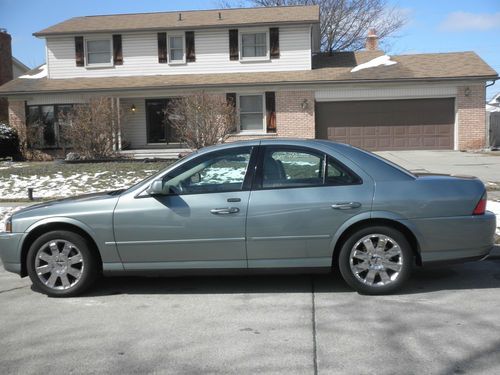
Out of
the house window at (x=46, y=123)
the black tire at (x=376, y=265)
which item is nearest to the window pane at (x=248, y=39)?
the house window at (x=46, y=123)

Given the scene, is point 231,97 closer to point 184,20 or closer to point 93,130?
point 184,20

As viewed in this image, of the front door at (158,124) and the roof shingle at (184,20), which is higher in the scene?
the roof shingle at (184,20)

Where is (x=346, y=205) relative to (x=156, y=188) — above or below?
below

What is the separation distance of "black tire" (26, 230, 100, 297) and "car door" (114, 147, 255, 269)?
34 centimetres

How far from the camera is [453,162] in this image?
55.2ft

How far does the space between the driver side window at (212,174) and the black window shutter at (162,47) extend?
19.4 meters

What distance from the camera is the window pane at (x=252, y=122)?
2284cm

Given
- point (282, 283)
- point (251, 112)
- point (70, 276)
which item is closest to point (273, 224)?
point (282, 283)

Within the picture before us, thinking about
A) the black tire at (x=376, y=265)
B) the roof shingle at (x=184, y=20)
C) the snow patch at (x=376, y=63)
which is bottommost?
the black tire at (x=376, y=265)

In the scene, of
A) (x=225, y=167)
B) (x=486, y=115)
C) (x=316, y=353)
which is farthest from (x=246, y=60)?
(x=316, y=353)

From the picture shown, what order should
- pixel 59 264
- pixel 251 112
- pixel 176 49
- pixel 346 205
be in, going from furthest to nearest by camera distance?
pixel 176 49, pixel 251 112, pixel 59 264, pixel 346 205

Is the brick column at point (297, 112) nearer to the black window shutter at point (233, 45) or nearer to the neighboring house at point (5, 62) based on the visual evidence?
the black window shutter at point (233, 45)

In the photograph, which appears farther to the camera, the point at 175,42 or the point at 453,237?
the point at 175,42

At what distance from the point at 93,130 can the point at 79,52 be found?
8.62 meters
